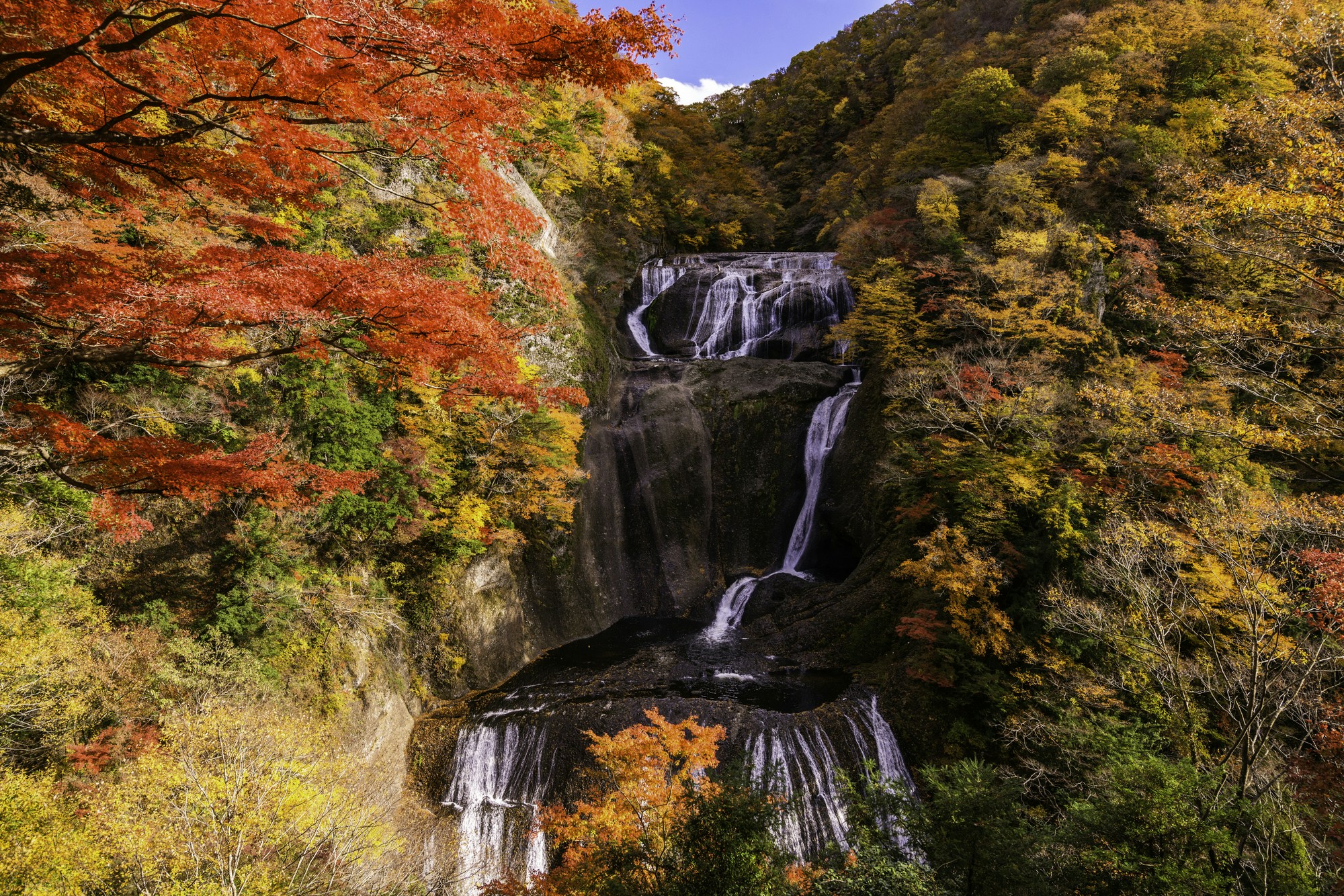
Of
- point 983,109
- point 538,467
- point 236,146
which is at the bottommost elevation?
point 538,467

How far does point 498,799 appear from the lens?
9.92 metres

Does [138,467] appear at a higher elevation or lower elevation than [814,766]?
higher

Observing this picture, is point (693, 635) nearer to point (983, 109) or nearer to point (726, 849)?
point (726, 849)

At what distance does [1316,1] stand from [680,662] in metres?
25.5

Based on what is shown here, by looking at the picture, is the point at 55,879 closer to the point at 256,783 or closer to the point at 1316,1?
the point at 256,783

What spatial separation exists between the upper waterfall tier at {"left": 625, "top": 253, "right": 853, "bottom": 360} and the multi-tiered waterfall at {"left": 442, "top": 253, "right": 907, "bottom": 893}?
7 centimetres

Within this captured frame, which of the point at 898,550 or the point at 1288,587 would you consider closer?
the point at 1288,587

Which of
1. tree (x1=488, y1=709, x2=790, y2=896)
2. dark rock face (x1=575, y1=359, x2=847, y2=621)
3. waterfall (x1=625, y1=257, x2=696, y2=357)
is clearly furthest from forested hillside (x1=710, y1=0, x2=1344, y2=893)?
waterfall (x1=625, y1=257, x2=696, y2=357)

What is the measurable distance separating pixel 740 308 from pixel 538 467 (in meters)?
12.2

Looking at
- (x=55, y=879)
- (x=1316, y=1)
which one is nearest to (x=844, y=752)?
(x=55, y=879)

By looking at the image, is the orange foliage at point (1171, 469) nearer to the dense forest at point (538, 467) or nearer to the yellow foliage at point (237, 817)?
the dense forest at point (538, 467)

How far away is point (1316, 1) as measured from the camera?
574 inches

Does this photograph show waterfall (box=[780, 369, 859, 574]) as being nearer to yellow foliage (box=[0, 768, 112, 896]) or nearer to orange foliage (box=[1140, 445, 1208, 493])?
orange foliage (box=[1140, 445, 1208, 493])

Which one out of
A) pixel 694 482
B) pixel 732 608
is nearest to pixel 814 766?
pixel 732 608
